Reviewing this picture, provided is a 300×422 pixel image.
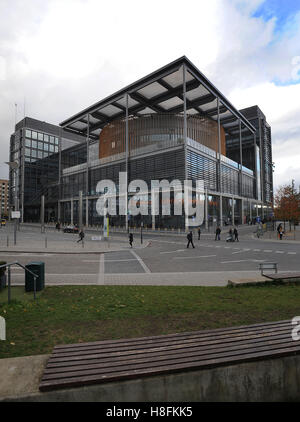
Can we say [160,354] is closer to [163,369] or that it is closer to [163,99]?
[163,369]

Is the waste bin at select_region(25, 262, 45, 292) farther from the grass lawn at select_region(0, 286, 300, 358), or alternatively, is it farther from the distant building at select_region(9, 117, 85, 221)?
the distant building at select_region(9, 117, 85, 221)

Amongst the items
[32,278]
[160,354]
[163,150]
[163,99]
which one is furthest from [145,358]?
[163,99]

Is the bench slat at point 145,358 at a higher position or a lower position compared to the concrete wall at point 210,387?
higher

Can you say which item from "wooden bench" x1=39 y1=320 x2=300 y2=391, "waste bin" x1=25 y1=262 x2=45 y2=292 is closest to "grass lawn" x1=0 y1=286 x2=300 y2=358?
"waste bin" x1=25 y1=262 x2=45 y2=292

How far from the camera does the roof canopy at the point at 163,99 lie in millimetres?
48875

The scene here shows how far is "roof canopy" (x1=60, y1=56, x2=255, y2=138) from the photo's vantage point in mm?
48875

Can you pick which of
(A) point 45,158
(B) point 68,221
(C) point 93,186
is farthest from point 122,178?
(A) point 45,158

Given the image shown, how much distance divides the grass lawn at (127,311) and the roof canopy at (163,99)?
47.4 meters

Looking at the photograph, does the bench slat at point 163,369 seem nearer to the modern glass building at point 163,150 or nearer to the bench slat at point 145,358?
the bench slat at point 145,358

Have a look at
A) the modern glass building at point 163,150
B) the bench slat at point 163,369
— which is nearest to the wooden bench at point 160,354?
the bench slat at point 163,369

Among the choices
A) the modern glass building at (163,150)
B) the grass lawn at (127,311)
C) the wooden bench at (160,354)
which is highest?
the modern glass building at (163,150)

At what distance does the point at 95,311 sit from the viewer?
19.5 feet
